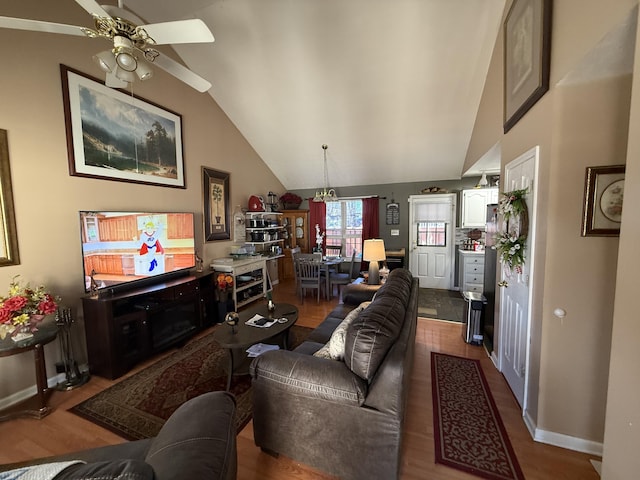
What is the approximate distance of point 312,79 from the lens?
3.51 meters

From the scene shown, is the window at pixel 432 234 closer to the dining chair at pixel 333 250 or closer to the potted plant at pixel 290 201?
the dining chair at pixel 333 250

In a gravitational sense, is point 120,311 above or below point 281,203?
below

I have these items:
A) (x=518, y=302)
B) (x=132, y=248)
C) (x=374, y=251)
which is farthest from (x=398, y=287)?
(x=132, y=248)

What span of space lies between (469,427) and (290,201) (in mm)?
5267

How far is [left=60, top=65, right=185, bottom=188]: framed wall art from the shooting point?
8.17 feet

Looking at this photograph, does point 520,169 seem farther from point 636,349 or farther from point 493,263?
point 636,349

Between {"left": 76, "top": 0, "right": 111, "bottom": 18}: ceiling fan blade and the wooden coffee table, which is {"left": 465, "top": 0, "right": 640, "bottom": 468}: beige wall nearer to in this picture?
the wooden coffee table

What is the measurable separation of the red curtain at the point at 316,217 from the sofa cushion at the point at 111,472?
19.1ft

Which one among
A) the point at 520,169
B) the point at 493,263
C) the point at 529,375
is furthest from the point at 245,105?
the point at 529,375

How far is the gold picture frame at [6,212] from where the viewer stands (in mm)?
2045

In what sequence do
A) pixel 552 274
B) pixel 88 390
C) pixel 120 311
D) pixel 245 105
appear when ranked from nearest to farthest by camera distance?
1. pixel 552 274
2. pixel 88 390
3. pixel 120 311
4. pixel 245 105

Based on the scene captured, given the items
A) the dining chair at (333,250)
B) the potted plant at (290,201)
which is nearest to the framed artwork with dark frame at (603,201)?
the dining chair at (333,250)

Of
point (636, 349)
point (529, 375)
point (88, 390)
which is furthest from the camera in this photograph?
point (88, 390)

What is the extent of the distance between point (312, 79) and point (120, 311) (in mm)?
3541
